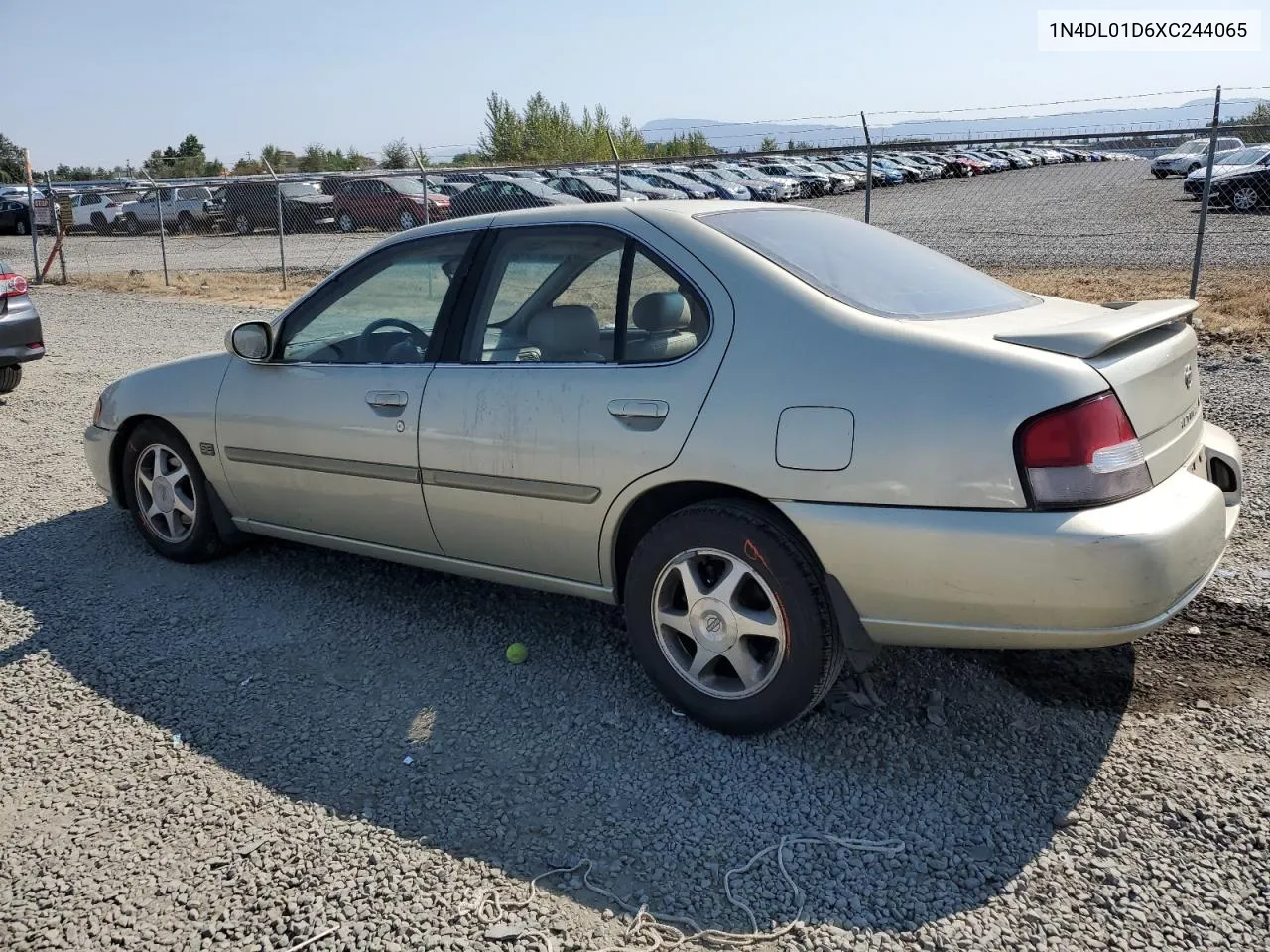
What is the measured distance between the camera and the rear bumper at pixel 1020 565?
2793 mm

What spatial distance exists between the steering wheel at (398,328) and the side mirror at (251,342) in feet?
1.44

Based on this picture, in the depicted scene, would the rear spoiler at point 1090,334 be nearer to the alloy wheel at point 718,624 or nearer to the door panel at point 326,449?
the alloy wheel at point 718,624

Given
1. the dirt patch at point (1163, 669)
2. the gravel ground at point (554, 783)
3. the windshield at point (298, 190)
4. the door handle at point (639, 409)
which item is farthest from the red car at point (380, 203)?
the dirt patch at point (1163, 669)

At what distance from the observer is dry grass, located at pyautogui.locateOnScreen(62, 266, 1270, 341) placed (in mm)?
9812

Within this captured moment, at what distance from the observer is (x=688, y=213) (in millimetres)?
3686

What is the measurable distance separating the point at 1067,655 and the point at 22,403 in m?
8.60

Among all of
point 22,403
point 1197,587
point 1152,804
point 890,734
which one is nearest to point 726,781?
point 890,734

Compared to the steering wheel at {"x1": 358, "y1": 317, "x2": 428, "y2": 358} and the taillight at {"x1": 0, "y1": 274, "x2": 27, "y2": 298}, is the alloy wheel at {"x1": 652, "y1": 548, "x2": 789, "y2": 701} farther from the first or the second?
the taillight at {"x1": 0, "y1": 274, "x2": 27, "y2": 298}

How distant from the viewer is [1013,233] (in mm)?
20219

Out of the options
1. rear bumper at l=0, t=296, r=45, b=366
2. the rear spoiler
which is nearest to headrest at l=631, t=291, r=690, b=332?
the rear spoiler

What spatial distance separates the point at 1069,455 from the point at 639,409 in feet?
4.18

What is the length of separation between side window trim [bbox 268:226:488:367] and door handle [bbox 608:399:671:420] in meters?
0.91

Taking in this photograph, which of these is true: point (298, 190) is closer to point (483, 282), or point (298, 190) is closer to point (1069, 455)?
point (483, 282)

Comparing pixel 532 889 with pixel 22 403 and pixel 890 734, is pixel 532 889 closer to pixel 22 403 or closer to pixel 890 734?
pixel 890 734
